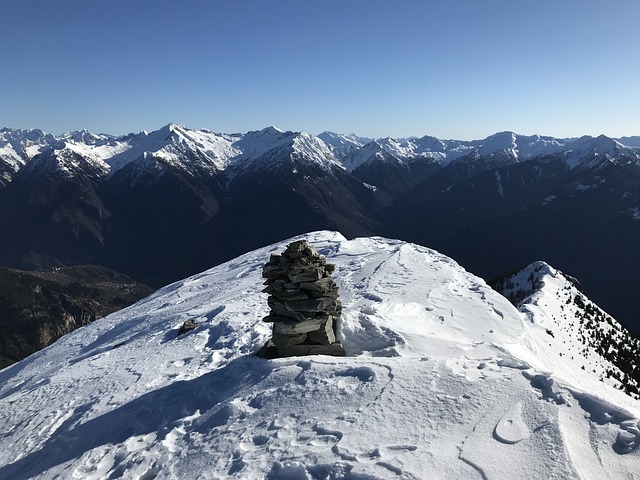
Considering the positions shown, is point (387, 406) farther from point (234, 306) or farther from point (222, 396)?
point (234, 306)

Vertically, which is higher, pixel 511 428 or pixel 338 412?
pixel 338 412

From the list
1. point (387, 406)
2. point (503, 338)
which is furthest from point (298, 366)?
point (503, 338)

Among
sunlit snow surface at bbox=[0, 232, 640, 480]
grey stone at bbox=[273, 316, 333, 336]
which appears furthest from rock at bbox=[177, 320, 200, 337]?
grey stone at bbox=[273, 316, 333, 336]

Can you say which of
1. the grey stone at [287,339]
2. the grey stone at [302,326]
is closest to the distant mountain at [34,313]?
the grey stone at [287,339]

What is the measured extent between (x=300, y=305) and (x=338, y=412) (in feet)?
17.8

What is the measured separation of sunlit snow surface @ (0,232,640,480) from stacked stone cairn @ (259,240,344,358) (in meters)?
1.23

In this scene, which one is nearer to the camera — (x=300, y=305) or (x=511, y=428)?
(x=511, y=428)

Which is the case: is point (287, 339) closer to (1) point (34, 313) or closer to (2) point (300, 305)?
(2) point (300, 305)

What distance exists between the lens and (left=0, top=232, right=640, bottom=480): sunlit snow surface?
850 cm

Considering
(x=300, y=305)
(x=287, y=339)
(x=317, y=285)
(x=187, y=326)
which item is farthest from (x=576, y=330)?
(x=187, y=326)

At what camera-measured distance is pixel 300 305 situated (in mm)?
15539

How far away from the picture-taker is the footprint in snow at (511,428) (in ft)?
29.2

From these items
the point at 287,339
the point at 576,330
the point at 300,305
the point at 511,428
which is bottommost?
the point at 576,330

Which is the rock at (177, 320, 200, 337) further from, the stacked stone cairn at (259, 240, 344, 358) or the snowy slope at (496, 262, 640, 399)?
the snowy slope at (496, 262, 640, 399)
